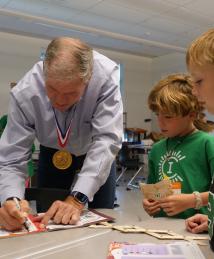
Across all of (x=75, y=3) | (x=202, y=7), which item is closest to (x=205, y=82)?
(x=75, y=3)

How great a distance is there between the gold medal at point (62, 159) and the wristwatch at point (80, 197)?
0.99 feet

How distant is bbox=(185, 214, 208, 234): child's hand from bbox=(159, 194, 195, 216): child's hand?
5.5 inches

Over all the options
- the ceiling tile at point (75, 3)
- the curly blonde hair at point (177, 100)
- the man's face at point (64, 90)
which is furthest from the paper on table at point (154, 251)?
the ceiling tile at point (75, 3)

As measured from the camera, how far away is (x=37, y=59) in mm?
7473

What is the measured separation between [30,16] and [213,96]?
5.04 metres

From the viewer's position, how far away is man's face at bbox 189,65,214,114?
0.95 metres

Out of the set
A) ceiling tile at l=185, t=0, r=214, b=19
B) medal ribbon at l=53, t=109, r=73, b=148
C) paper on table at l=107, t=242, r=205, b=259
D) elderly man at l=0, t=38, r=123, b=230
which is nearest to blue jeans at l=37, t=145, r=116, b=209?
elderly man at l=0, t=38, r=123, b=230

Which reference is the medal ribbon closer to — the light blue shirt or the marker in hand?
the light blue shirt

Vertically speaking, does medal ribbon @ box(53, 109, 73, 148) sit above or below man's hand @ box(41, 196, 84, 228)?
above

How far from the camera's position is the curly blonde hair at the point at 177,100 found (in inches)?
58.6

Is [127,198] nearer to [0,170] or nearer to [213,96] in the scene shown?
[0,170]

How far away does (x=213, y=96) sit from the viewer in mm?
946

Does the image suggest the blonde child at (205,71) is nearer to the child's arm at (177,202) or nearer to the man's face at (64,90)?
the child's arm at (177,202)

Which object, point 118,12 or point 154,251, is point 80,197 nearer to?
point 154,251
